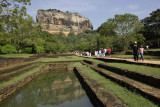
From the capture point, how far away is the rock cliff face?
123 meters

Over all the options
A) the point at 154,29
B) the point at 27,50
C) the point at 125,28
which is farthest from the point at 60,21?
the point at 125,28

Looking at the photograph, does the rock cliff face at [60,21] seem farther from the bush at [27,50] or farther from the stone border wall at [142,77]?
the stone border wall at [142,77]

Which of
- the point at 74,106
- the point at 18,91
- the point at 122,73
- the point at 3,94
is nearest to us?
the point at 74,106

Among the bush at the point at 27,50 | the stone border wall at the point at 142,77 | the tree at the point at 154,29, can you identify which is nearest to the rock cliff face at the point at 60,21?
the bush at the point at 27,50

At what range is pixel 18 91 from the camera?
20.3 ft

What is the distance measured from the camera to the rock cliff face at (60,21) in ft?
405

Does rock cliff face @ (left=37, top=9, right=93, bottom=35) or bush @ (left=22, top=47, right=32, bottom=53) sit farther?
rock cliff face @ (left=37, top=9, right=93, bottom=35)

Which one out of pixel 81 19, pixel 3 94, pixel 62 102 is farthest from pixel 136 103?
pixel 81 19

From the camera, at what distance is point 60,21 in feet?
417

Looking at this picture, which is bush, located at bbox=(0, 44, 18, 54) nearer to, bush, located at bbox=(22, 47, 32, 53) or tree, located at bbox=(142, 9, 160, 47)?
bush, located at bbox=(22, 47, 32, 53)

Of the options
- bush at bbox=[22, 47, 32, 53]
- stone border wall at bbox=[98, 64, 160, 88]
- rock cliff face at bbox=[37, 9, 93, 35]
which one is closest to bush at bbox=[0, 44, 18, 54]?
bush at bbox=[22, 47, 32, 53]

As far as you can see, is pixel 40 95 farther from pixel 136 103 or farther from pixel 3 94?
pixel 136 103

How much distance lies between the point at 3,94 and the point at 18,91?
1034mm

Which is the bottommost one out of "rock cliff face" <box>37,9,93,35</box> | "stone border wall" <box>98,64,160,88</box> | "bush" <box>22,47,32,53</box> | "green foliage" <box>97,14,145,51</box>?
"stone border wall" <box>98,64,160,88</box>
